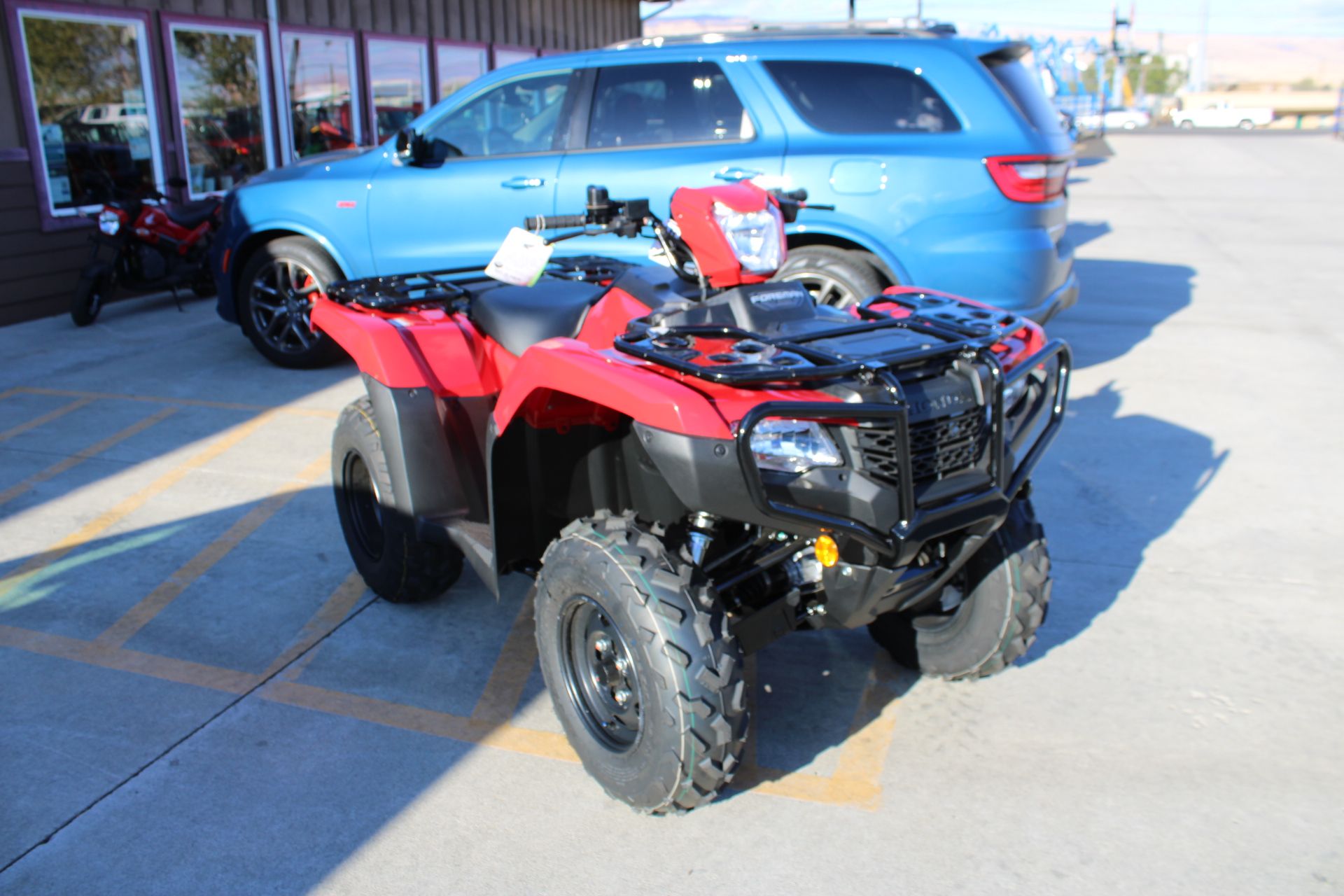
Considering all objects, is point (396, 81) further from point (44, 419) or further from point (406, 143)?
point (44, 419)

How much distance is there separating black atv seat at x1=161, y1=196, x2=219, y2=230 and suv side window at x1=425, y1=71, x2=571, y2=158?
11.2 ft

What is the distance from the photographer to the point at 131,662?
3.79 metres

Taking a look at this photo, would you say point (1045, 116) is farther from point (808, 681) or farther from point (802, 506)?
point (802, 506)

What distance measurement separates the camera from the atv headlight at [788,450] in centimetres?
260

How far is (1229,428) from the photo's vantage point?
622 centimetres

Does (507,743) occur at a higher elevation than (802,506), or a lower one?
lower

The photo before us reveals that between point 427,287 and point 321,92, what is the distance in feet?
31.3

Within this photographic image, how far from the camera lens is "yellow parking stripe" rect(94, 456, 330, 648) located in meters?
4.02

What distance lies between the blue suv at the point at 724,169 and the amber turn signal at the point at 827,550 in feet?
12.5

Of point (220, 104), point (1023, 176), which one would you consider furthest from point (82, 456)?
point (220, 104)

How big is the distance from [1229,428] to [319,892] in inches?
213

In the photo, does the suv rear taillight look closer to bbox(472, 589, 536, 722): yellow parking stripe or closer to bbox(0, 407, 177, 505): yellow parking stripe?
bbox(472, 589, 536, 722): yellow parking stripe

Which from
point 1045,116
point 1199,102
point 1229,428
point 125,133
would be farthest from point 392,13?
point 1199,102

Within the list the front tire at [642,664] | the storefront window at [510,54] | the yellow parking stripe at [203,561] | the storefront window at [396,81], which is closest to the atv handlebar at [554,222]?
the front tire at [642,664]
